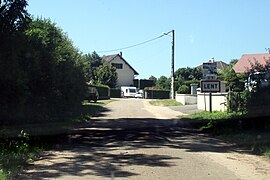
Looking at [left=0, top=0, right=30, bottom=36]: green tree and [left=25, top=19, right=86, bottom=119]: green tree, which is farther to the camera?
[left=25, top=19, right=86, bottom=119]: green tree

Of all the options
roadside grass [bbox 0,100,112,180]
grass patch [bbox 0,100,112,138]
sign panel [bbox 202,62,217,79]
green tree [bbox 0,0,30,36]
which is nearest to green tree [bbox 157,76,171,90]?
sign panel [bbox 202,62,217,79]

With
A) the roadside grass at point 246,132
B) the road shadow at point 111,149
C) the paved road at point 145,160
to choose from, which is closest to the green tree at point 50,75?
the road shadow at point 111,149

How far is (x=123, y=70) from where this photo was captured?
9769cm

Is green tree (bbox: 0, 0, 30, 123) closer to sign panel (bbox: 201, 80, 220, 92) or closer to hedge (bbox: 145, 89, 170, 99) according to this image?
sign panel (bbox: 201, 80, 220, 92)

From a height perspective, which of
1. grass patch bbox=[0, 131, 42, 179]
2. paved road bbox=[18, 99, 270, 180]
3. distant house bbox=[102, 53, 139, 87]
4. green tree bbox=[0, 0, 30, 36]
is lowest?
paved road bbox=[18, 99, 270, 180]

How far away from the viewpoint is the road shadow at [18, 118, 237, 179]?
8.82 m

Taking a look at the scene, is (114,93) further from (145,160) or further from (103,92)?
(145,160)

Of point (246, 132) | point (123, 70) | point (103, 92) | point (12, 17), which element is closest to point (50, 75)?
point (12, 17)

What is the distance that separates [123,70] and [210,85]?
246 ft

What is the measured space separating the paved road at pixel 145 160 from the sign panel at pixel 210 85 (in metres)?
8.21

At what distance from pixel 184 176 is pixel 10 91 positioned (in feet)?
20.1

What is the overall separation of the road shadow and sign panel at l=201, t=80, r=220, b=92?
5.37 m

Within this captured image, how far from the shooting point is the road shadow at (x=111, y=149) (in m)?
8.82

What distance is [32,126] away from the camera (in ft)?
51.8
